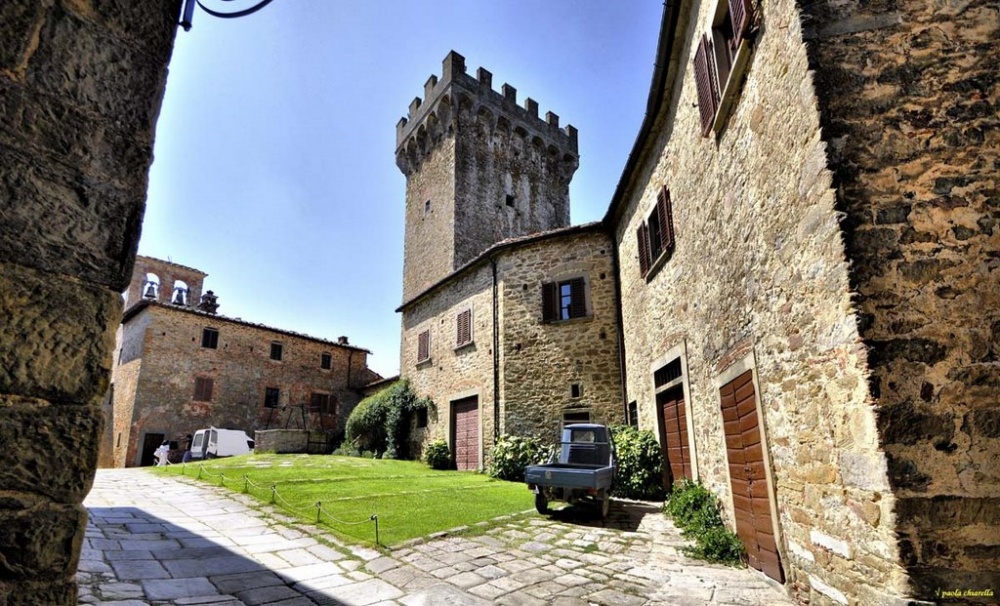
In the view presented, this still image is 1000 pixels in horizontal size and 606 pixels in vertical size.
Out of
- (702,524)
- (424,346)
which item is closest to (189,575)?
(702,524)

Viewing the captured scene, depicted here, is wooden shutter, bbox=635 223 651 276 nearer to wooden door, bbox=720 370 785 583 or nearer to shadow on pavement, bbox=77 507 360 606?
wooden door, bbox=720 370 785 583

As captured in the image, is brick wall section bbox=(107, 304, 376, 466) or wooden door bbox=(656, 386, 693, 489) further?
brick wall section bbox=(107, 304, 376, 466)

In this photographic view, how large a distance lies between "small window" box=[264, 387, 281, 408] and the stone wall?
24.8 meters

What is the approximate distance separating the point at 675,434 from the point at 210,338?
831 inches

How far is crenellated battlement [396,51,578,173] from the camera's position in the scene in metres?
24.6

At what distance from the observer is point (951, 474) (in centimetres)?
329

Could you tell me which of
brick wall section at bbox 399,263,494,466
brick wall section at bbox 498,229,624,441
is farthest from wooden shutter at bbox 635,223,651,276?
brick wall section at bbox 399,263,494,466

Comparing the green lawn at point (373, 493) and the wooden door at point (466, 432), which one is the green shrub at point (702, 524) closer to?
the green lawn at point (373, 493)

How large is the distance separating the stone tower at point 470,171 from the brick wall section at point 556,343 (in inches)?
338

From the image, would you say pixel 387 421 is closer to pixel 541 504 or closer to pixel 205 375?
pixel 205 375

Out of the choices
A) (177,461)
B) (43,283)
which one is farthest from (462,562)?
(177,461)

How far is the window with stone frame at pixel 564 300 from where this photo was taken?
13.5 m

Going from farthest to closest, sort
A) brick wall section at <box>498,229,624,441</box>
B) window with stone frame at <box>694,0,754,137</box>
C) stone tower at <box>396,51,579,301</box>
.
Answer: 1. stone tower at <box>396,51,579,301</box>
2. brick wall section at <box>498,229,624,441</box>
3. window with stone frame at <box>694,0,754,137</box>

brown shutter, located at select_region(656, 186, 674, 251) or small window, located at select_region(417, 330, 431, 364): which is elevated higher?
brown shutter, located at select_region(656, 186, 674, 251)
